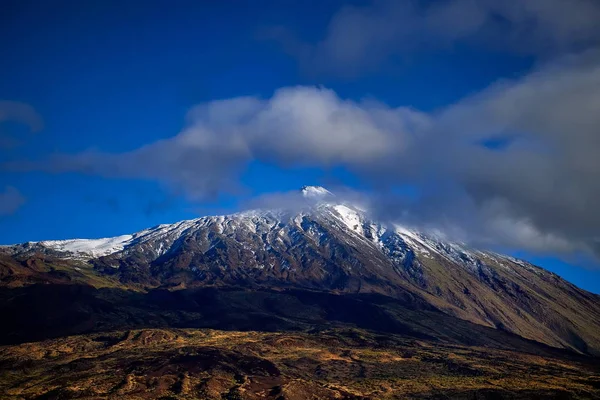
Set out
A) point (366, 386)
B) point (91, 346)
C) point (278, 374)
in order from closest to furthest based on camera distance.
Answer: point (366, 386) < point (278, 374) < point (91, 346)

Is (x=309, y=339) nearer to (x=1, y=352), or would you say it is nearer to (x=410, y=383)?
(x=410, y=383)

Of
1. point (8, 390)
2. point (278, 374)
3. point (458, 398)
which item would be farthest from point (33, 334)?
point (458, 398)

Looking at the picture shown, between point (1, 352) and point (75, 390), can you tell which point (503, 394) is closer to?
point (75, 390)

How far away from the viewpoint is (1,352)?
536 ft

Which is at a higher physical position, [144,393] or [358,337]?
[358,337]

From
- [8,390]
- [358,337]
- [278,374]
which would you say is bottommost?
[8,390]

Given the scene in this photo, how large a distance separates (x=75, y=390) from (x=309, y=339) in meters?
82.1

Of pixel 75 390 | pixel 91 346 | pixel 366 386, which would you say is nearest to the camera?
pixel 75 390

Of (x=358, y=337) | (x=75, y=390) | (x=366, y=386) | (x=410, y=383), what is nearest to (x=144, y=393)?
(x=75, y=390)

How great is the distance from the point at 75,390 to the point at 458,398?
79.3m

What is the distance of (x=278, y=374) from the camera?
14050 centimetres

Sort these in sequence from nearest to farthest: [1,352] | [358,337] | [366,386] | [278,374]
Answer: [366,386]
[278,374]
[1,352]
[358,337]

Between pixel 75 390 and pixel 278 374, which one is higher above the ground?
pixel 278 374

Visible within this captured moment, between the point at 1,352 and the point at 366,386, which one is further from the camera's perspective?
the point at 1,352
